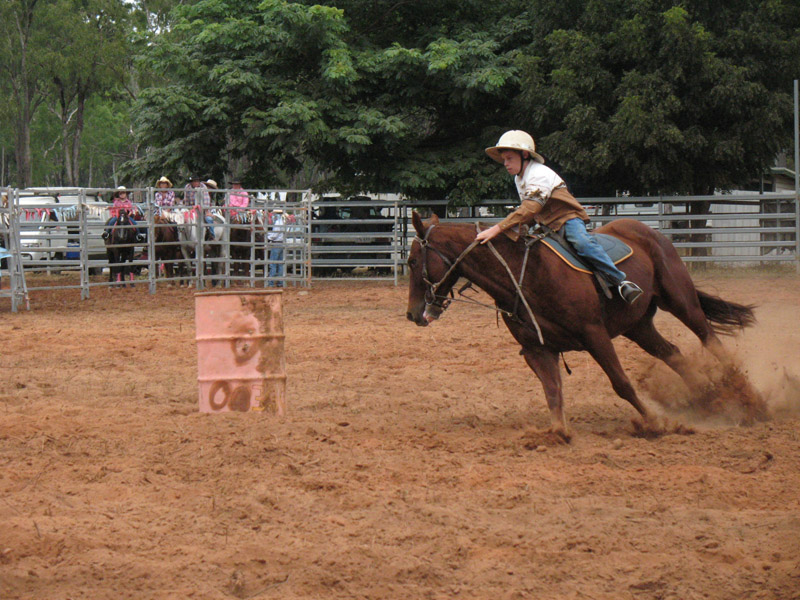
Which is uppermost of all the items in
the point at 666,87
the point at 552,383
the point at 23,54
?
the point at 23,54

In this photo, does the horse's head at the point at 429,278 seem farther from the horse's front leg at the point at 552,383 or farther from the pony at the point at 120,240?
the pony at the point at 120,240

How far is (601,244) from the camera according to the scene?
6.94m

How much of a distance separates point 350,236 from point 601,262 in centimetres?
1443

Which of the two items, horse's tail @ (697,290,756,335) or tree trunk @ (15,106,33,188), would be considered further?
tree trunk @ (15,106,33,188)

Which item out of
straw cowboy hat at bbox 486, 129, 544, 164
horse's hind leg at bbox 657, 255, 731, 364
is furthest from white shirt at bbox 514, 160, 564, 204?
horse's hind leg at bbox 657, 255, 731, 364

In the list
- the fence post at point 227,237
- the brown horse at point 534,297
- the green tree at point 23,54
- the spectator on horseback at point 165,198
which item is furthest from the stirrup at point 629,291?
the green tree at point 23,54

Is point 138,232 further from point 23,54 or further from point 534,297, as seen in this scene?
point 23,54

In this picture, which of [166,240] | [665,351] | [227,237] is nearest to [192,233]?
[166,240]

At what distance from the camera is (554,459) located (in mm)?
5922

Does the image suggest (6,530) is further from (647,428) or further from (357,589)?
(647,428)

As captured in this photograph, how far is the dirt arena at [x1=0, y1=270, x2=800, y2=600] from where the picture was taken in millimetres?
3908

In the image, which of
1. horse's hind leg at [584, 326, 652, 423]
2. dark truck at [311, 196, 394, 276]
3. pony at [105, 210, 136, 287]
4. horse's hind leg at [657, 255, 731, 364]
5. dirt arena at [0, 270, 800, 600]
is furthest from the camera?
dark truck at [311, 196, 394, 276]

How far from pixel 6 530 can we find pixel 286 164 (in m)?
18.8

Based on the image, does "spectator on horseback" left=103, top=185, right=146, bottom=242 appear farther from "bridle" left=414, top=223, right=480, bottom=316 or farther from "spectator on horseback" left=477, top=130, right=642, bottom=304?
"spectator on horseback" left=477, top=130, right=642, bottom=304
